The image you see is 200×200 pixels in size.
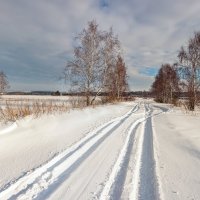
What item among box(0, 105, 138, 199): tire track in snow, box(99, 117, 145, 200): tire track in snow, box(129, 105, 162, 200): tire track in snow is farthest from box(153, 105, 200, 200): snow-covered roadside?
box(0, 105, 138, 199): tire track in snow

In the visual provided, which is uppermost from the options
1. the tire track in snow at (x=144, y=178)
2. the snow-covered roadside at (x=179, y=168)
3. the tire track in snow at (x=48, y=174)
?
the tire track in snow at (x=48, y=174)

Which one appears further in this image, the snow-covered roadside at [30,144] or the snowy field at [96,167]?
the snow-covered roadside at [30,144]

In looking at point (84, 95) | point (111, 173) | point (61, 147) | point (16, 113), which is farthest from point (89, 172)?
point (84, 95)

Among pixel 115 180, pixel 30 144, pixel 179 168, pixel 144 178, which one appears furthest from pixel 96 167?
pixel 30 144

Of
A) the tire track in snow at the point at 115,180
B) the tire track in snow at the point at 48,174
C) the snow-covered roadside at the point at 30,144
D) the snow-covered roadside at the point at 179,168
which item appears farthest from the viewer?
the snow-covered roadside at the point at 30,144

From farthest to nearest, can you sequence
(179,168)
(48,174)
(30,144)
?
(30,144)
(179,168)
(48,174)

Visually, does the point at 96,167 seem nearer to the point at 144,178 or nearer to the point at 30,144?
the point at 144,178

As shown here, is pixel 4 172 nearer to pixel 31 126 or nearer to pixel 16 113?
pixel 31 126

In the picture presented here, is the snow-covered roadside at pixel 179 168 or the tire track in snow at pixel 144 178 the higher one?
the tire track in snow at pixel 144 178

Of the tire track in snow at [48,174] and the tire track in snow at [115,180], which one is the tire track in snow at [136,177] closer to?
the tire track in snow at [115,180]

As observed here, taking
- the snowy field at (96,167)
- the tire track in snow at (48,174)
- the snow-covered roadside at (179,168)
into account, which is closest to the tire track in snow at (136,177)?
the snowy field at (96,167)

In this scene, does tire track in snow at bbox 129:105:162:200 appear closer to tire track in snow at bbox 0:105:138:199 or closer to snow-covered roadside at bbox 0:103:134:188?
tire track in snow at bbox 0:105:138:199

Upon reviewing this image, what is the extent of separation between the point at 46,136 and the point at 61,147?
193 cm

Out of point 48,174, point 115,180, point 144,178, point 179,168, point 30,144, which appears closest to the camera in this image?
point 115,180
